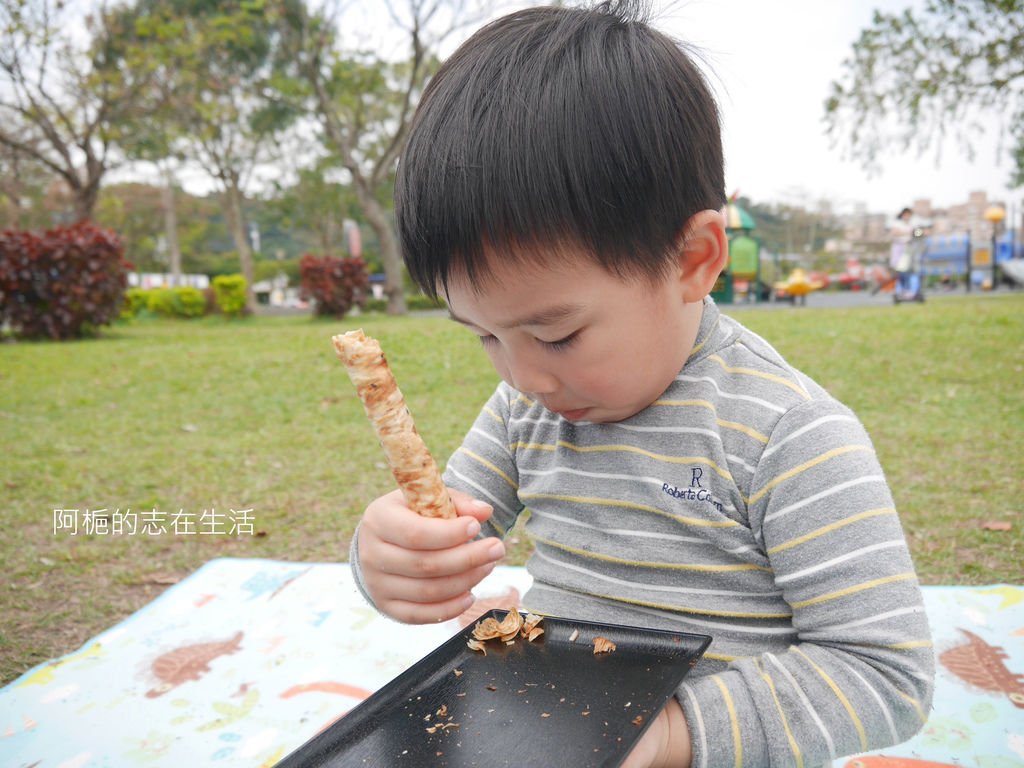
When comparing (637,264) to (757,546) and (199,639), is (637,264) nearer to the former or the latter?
(757,546)

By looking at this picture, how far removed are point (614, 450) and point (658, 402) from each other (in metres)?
0.10

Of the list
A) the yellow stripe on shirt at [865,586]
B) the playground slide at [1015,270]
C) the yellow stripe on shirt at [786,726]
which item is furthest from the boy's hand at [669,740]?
the playground slide at [1015,270]

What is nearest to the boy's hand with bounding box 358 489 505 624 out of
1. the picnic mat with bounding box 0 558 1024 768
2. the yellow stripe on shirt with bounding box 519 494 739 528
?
the yellow stripe on shirt with bounding box 519 494 739 528

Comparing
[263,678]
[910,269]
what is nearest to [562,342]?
[263,678]

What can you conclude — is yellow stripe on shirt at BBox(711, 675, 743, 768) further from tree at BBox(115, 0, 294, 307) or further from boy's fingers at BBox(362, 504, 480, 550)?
tree at BBox(115, 0, 294, 307)

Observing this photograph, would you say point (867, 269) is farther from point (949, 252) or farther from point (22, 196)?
point (22, 196)

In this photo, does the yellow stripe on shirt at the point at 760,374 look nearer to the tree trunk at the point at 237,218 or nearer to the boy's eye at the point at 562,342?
the boy's eye at the point at 562,342

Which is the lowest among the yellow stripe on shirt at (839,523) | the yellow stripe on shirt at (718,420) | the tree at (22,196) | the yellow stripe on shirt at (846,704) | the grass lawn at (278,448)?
the grass lawn at (278,448)

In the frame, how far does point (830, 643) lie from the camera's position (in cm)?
104

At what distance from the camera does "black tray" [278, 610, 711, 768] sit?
3.15 ft

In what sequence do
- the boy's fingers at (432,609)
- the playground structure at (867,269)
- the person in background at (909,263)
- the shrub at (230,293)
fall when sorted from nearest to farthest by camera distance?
1. the boy's fingers at (432,609)
2. the person in background at (909,263)
3. the playground structure at (867,269)
4. the shrub at (230,293)

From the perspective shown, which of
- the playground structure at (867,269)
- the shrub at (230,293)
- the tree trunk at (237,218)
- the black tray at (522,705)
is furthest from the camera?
the tree trunk at (237,218)

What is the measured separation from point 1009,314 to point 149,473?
734cm

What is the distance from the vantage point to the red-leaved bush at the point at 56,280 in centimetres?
954
